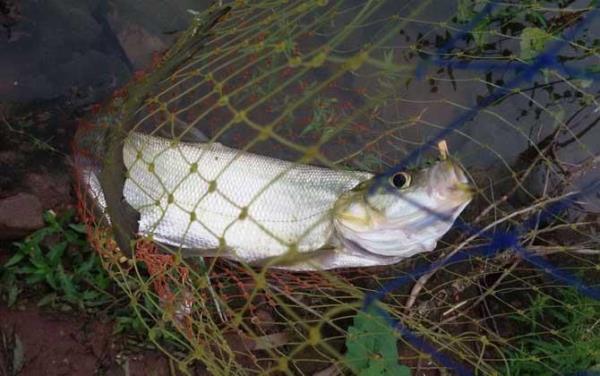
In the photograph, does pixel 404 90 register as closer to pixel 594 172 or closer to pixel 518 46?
pixel 518 46

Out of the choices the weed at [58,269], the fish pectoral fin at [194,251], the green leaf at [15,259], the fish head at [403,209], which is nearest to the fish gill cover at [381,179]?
the fish pectoral fin at [194,251]

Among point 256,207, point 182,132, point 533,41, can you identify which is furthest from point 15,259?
point 533,41

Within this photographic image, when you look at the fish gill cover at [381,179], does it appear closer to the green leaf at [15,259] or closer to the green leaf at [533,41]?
the green leaf at [533,41]

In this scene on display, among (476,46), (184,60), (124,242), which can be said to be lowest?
(124,242)

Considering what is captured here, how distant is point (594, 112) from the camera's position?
14.2ft

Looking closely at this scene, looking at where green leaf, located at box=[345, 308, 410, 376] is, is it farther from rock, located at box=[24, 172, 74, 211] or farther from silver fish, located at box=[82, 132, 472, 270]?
rock, located at box=[24, 172, 74, 211]

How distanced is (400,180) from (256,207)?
0.81 meters

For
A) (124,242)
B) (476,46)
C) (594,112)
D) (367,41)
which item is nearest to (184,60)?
(124,242)

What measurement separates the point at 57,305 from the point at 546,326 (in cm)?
321

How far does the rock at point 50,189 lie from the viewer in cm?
345

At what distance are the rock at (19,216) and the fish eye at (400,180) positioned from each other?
80.2 inches

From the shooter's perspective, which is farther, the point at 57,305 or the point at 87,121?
the point at 87,121

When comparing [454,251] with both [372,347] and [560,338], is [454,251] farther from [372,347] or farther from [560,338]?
[560,338]

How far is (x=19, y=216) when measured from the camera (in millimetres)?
3201
